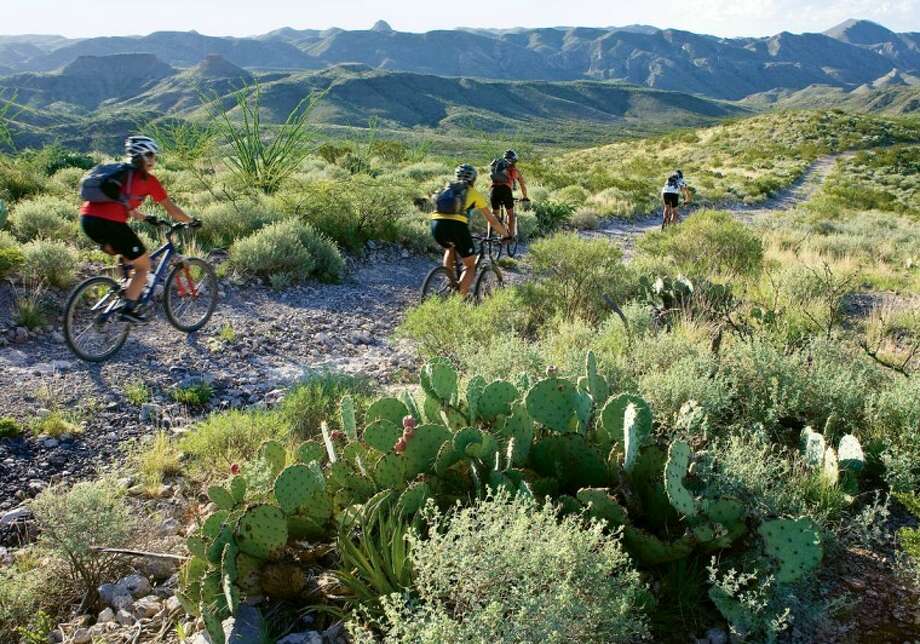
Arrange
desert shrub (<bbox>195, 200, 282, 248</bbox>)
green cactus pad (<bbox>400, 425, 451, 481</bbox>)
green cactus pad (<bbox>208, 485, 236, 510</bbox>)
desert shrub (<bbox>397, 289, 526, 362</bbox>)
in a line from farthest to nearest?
1. desert shrub (<bbox>195, 200, 282, 248</bbox>)
2. desert shrub (<bbox>397, 289, 526, 362</bbox>)
3. green cactus pad (<bbox>400, 425, 451, 481</bbox>)
4. green cactus pad (<bbox>208, 485, 236, 510</bbox>)

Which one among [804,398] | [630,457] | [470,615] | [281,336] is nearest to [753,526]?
[630,457]

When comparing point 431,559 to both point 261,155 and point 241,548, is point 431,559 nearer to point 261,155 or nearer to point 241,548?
point 241,548

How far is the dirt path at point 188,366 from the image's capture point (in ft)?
14.9

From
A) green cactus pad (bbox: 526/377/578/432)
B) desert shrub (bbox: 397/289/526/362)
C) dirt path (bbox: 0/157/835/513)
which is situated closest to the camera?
green cactus pad (bbox: 526/377/578/432)

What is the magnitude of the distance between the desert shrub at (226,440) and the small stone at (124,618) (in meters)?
1.17

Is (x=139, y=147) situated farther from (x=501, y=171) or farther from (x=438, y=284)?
(x=501, y=171)

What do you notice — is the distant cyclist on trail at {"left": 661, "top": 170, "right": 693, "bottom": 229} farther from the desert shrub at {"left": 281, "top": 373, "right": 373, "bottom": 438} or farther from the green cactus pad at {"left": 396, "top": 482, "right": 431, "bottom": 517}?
the green cactus pad at {"left": 396, "top": 482, "right": 431, "bottom": 517}

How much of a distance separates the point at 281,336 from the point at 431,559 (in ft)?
18.5

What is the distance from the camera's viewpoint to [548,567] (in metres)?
2.18

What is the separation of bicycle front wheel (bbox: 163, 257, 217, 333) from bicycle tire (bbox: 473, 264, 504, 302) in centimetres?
335

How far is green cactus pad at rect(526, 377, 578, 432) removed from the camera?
3.32m

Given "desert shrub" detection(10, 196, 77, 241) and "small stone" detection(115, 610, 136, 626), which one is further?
"desert shrub" detection(10, 196, 77, 241)

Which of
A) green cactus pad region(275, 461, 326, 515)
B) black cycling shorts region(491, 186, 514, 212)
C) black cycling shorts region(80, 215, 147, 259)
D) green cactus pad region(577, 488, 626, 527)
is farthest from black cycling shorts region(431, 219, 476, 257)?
green cactus pad region(577, 488, 626, 527)

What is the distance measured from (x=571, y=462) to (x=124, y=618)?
235 centimetres
